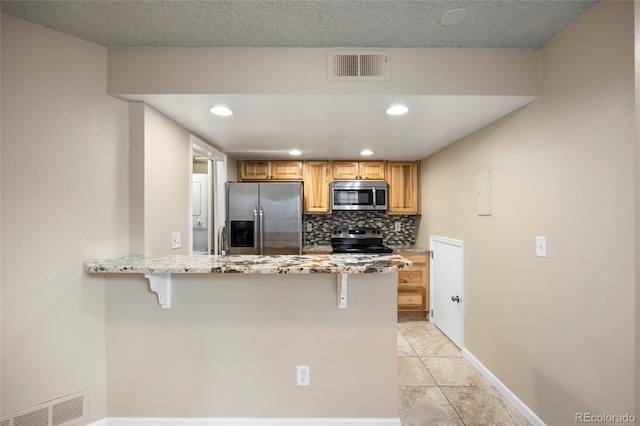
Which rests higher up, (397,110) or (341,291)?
(397,110)

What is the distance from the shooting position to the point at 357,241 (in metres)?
3.85

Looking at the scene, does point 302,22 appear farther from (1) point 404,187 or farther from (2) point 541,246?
(1) point 404,187

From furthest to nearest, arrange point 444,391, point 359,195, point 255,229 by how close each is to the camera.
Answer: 1. point 359,195
2. point 255,229
3. point 444,391

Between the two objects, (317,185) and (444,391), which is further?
(317,185)

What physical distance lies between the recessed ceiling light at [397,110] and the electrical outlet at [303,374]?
5.78 ft

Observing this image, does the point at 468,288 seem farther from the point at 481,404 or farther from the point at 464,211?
the point at 481,404

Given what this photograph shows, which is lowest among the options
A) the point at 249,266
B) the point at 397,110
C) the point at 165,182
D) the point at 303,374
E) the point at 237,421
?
the point at 237,421

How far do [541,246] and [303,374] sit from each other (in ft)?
5.44

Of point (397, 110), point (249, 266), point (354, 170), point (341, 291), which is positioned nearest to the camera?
point (249, 266)

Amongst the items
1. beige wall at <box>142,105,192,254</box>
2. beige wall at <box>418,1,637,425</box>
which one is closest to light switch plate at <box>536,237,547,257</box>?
beige wall at <box>418,1,637,425</box>

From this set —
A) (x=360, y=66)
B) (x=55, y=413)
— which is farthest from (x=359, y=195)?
(x=55, y=413)

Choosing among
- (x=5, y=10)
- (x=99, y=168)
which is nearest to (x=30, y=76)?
(x=5, y=10)

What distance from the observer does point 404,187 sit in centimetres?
384

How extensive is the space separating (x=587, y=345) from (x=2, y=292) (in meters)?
2.96
